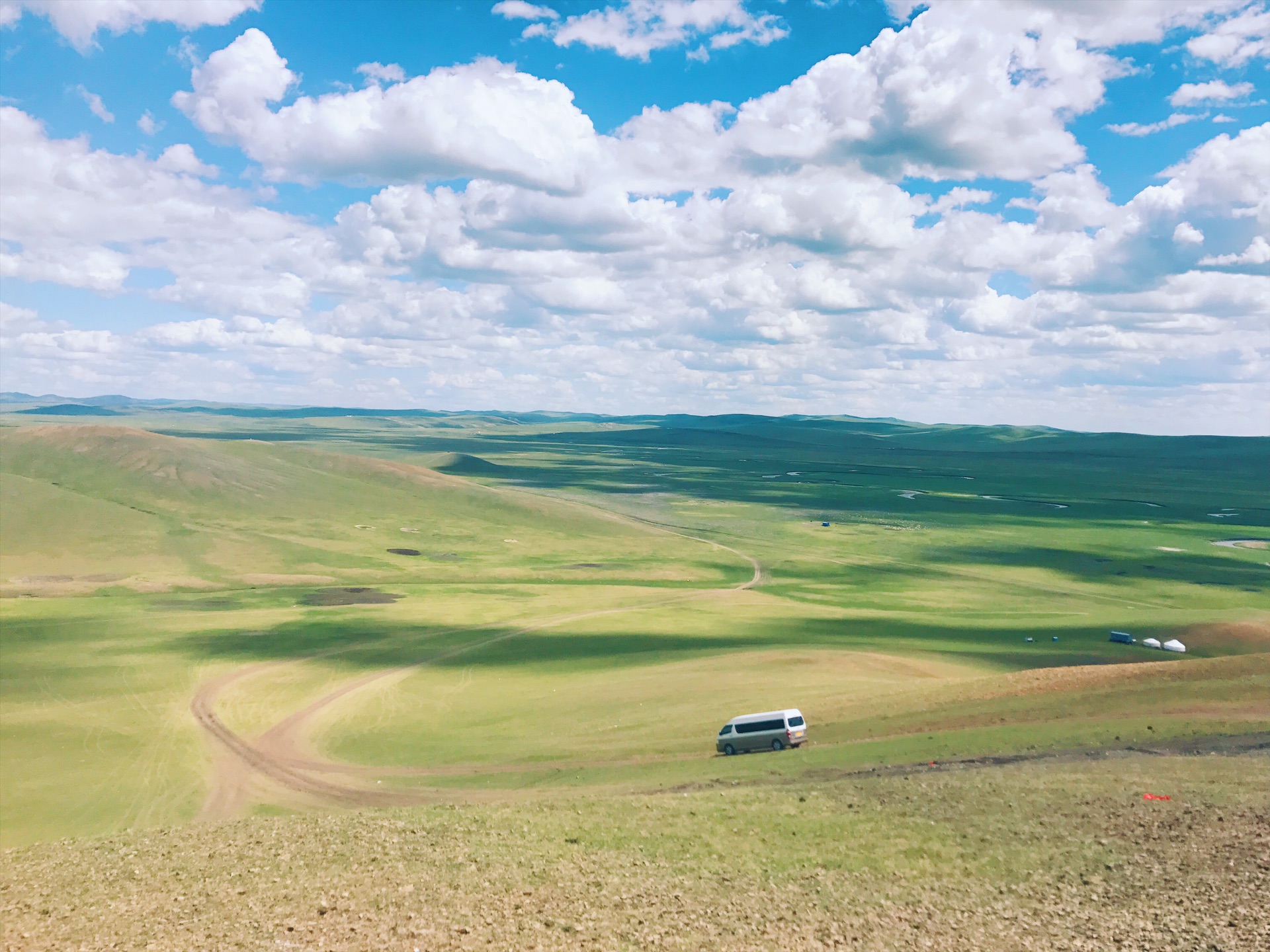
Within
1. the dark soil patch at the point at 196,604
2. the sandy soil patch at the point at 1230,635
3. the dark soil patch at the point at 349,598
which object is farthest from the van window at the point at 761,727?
the dark soil patch at the point at 196,604

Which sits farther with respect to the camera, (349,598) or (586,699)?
(349,598)

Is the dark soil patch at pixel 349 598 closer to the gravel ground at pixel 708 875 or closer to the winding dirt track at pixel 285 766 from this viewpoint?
the winding dirt track at pixel 285 766

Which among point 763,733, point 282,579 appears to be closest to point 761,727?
point 763,733

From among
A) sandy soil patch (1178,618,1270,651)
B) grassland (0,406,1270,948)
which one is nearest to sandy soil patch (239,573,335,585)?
grassland (0,406,1270,948)

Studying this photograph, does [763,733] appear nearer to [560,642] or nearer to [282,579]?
[560,642]

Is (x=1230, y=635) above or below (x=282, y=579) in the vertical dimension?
above

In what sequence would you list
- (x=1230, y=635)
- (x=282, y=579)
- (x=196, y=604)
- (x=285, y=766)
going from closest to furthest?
1. (x=285, y=766)
2. (x=1230, y=635)
3. (x=196, y=604)
4. (x=282, y=579)
